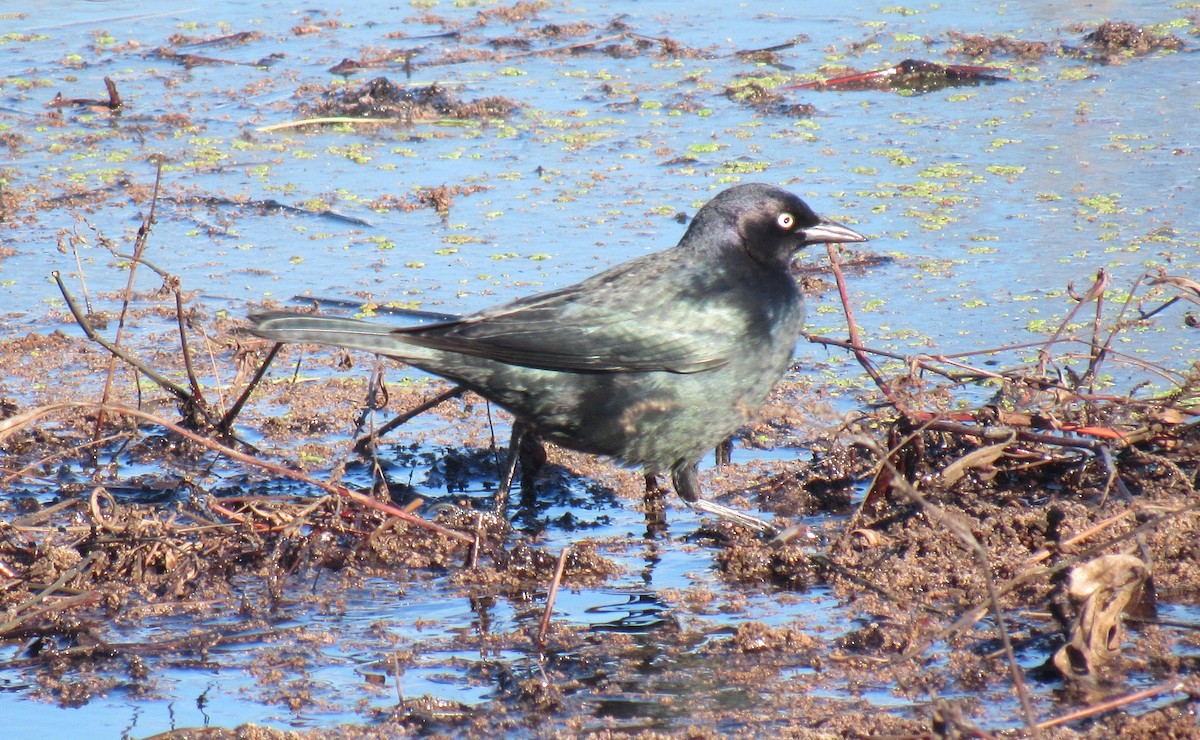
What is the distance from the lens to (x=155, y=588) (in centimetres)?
427

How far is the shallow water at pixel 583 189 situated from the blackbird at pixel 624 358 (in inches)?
13.2

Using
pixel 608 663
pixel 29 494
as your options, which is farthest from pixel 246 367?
pixel 608 663

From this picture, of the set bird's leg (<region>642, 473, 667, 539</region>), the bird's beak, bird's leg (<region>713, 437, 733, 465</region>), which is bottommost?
bird's leg (<region>642, 473, 667, 539</region>)

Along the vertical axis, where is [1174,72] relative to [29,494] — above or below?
above

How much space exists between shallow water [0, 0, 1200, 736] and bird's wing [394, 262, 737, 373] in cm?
57

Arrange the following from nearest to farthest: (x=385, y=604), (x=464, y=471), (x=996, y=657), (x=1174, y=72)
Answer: (x=996, y=657) → (x=385, y=604) → (x=464, y=471) → (x=1174, y=72)

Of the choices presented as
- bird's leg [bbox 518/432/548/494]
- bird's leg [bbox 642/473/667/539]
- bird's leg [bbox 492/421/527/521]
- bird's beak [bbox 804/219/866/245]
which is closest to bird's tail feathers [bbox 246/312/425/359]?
bird's leg [bbox 492/421/527/521]

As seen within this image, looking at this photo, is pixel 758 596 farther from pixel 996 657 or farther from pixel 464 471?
pixel 464 471

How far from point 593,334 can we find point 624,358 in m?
0.13

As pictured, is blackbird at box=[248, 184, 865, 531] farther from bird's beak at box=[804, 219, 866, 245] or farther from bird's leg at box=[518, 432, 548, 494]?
bird's beak at box=[804, 219, 866, 245]

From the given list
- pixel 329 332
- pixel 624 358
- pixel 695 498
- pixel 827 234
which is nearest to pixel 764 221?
pixel 827 234

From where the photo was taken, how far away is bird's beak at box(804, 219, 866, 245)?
215 inches

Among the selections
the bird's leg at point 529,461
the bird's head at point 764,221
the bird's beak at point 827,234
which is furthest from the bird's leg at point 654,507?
the bird's beak at point 827,234

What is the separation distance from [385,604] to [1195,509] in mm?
2248
